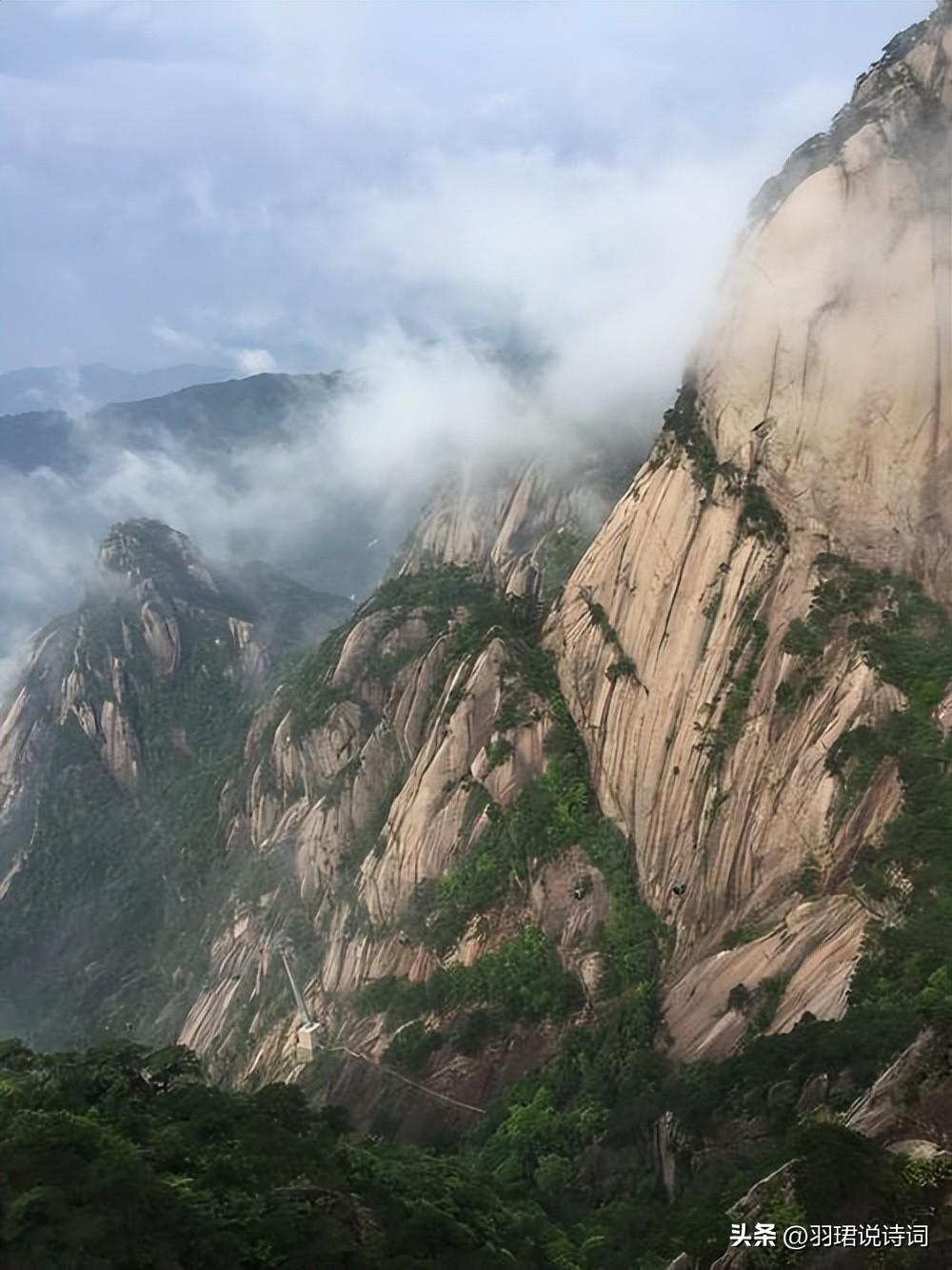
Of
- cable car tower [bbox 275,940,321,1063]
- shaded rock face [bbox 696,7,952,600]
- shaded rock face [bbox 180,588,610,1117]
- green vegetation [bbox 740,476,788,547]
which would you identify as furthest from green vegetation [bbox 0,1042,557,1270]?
shaded rock face [bbox 696,7,952,600]

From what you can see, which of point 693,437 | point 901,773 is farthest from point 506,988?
point 693,437

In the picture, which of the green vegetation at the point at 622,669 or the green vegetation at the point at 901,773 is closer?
the green vegetation at the point at 901,773

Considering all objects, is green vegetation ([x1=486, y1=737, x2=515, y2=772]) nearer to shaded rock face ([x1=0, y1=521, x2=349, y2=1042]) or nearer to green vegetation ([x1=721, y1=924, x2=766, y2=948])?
green vegetation ([x1=721, y1=924, x2=766, y2=948])

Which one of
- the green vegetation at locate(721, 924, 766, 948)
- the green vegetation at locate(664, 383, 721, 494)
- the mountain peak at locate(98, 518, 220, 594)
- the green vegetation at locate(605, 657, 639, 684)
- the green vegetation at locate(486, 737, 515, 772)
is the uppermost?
the mountain peak at locate(98, 518, 220, 594)

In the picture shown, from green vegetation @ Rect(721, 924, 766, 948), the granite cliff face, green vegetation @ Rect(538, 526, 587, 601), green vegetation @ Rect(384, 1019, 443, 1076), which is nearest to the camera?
the granite cliff face

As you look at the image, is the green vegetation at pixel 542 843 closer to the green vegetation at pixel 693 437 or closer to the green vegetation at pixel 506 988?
the green vegetation at pixel 506 988

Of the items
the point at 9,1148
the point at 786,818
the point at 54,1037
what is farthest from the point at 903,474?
the point at 54,1037

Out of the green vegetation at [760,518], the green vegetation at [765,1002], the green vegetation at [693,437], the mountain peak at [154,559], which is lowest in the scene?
the green vegetation at [765,1002]

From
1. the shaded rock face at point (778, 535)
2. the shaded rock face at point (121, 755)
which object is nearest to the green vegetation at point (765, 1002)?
the shaded rock face at point (778, 535)

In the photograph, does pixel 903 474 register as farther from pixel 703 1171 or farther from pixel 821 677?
pixel 703 1171
